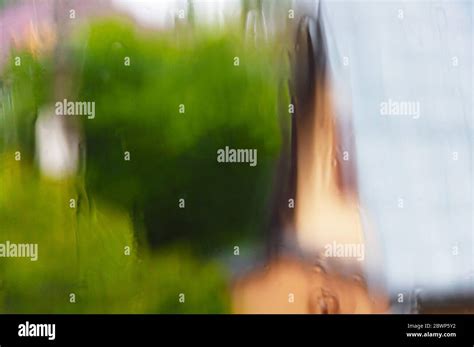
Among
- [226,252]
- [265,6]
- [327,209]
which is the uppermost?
[265,6]

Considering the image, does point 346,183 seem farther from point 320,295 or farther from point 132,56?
point 132,56

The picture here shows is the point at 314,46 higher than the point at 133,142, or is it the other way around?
the point at 314,46

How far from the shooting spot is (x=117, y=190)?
2.81 meters

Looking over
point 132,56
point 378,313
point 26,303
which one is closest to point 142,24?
point 132,56

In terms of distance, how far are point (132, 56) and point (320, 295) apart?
1.32 m

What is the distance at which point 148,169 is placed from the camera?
2.81m

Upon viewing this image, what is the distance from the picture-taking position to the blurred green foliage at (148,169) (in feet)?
9.21

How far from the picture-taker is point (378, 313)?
2.82m

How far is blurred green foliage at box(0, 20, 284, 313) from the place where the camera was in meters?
2.81

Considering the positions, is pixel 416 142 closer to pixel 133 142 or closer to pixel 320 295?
pixel 320 295

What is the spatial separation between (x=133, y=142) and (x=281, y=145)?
64cm

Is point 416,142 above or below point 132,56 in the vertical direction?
below

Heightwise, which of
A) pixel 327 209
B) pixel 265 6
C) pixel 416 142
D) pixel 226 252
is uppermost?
pixel 265 6

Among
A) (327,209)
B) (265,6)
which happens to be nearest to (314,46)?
(265,6)
